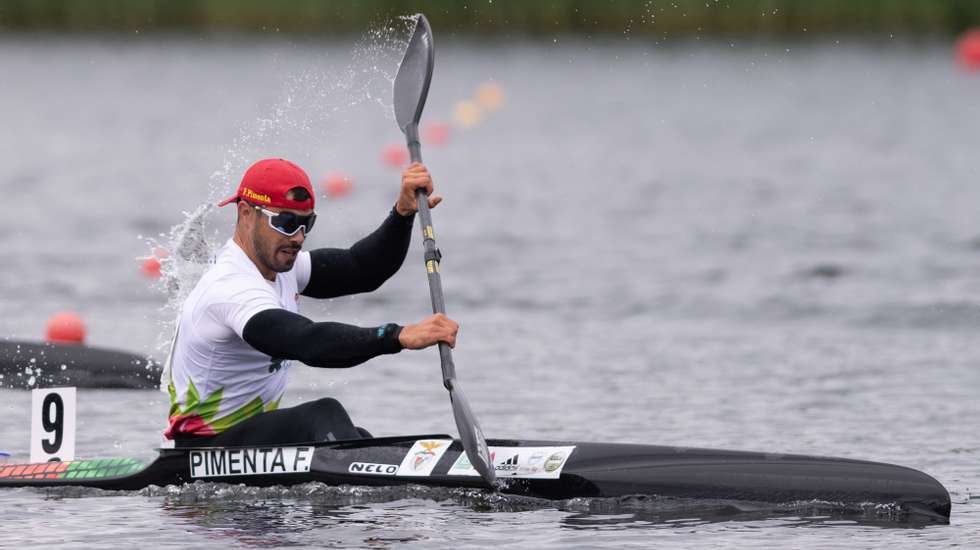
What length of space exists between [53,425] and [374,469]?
6.71 feet

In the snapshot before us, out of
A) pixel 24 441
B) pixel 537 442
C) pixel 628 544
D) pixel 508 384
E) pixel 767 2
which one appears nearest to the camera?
pixel 628 544

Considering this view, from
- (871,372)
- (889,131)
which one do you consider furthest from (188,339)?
(889,131)

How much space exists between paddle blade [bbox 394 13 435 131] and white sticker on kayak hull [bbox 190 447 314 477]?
2.29 meters

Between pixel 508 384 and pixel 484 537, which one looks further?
pixel 508 384

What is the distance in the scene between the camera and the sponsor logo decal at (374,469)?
9031 mm

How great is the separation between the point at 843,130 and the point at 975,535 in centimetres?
3216

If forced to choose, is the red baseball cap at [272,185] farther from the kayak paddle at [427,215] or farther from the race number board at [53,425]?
the race number board at [53,425]

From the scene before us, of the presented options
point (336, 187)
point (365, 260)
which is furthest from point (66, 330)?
point (336, 187)

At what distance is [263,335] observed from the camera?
8477mm

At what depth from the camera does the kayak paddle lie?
876 centimetres

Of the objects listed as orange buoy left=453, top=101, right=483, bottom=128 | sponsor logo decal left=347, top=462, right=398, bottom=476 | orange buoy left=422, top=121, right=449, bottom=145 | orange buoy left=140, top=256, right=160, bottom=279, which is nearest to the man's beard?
sponsor logo decal left=347, top=462, right=398, bottom=476

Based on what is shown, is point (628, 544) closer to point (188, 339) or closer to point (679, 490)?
point (679, 490)

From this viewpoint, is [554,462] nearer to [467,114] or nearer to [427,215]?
[427,215]

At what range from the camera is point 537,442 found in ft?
30.1
